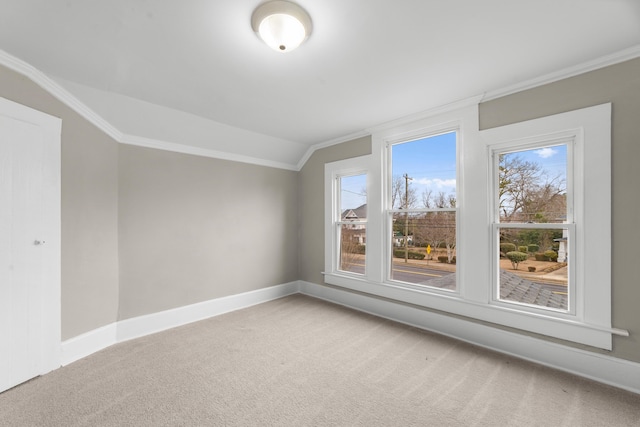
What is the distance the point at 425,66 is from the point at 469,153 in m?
1.08

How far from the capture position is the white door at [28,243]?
1.96 metres

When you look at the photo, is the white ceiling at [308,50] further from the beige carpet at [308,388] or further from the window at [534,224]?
the beige carpet at [308,388]

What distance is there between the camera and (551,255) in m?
2.38

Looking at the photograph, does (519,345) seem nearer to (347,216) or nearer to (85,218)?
(347,216)

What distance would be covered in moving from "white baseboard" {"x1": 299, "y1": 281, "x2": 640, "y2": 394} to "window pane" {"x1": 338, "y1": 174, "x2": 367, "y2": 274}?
0.51m

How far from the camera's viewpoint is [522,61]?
6.79 ft

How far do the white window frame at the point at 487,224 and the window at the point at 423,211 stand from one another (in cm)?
10

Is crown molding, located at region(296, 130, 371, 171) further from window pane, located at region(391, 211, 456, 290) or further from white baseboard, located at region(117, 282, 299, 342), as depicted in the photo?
white baseboard, located at region(117, 282, 299, 342)

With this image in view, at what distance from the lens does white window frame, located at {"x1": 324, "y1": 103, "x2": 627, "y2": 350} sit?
208 cm

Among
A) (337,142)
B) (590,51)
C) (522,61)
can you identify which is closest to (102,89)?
(337,142)

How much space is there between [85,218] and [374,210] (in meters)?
3.10

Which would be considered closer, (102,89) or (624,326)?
(624,326)

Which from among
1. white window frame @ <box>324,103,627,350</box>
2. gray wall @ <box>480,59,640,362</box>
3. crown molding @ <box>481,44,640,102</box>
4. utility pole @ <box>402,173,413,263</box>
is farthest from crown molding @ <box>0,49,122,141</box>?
gray wall @ <box>480,59,640,362</box>

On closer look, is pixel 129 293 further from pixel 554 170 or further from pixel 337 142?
pixel 554 170
